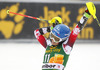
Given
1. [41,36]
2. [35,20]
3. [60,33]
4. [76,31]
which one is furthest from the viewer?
[35,20]

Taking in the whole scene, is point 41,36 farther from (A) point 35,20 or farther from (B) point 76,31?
(A) point 35,20

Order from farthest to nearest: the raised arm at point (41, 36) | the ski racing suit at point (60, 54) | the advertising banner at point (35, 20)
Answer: the advertising banner at point (35, 20), the raised arm at point (41, 36), the ski racing suit at point (60, 54)

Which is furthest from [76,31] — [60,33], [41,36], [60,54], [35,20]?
[35,20]

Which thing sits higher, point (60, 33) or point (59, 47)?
point (60, 33)

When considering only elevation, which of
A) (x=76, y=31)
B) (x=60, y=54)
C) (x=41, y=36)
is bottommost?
(x=60, y=54)

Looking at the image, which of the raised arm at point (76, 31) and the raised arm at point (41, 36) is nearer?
the raised arm at point (76, 31)

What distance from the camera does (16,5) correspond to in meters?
10.7

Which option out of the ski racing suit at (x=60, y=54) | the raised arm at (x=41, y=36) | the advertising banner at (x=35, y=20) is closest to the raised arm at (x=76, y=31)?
the ski racing suit at (x=60, y=54)

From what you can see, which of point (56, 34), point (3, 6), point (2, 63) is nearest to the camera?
point (56, 34)

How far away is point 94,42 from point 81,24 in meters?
7.46

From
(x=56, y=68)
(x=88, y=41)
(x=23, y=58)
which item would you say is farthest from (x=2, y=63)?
(x=88, y=41)

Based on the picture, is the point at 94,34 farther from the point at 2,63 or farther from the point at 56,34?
the point at 56,34

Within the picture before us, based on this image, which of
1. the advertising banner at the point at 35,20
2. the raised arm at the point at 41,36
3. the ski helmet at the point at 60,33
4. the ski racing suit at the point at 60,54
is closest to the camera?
the ski helmet at the point at 60,33

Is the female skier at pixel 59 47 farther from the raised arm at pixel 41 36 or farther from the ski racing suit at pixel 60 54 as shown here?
the raised arm at pixel 41 36
